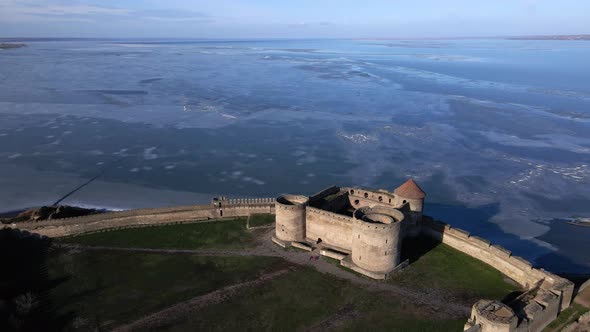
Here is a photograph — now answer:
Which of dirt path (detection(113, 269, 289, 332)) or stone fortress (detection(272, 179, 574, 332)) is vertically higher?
stone fortress (detection(272, 179, 574, 332))

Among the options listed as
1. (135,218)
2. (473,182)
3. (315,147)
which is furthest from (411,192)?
(315,147)

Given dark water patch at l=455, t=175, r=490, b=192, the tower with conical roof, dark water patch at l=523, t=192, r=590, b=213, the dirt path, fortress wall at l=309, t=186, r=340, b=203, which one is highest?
the tower with conical roof

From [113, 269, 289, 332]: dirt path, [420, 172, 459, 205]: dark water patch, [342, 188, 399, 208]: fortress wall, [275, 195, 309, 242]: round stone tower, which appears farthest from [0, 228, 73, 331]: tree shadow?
[420, 172, 459, 205]: dark water patch

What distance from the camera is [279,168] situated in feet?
207

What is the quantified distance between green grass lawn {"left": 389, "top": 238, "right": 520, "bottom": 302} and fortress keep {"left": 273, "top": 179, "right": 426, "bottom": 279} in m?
1.65

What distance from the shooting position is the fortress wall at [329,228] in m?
36.2

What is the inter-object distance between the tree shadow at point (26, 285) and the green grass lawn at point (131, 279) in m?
0.71

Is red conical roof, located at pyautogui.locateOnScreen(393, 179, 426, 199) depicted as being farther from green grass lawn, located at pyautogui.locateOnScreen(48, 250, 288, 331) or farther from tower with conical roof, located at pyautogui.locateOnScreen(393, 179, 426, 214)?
green grass lawn, located at pyautogui.locateOnScreen(48, 250, 288, 331)

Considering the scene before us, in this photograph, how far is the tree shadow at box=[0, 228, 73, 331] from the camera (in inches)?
1118

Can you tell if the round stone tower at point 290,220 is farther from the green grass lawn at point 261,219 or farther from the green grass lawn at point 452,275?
the green grass lawn at point 452,275

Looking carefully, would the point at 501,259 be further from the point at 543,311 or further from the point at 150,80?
the point at 150,80

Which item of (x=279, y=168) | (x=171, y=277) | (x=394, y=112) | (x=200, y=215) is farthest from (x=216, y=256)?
(x=394, y=112)

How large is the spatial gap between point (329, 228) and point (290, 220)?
3498 mm

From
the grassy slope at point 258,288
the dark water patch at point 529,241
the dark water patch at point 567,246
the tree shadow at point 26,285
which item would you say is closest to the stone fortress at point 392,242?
the grassy slope at point 258,288
